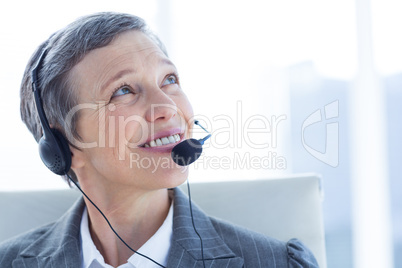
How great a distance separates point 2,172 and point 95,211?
3.19 feet

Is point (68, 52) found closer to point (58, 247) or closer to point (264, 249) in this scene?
point (58, 247)

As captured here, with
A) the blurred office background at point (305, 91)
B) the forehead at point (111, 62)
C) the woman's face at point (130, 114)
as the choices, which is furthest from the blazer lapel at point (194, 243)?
the blurred office background at point (305, 91)

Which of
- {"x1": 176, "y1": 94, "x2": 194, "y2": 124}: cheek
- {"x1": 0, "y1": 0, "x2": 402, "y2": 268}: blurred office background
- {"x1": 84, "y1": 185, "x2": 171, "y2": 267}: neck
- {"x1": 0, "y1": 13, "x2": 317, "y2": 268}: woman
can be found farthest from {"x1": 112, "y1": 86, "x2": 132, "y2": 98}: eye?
{"x1": 0, "y1": 0, "x2": 402, "y2": 268}: blurred office background

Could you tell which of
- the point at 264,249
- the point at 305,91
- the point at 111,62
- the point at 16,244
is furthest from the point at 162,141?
the point at 305,91

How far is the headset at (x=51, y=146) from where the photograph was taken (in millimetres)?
1022

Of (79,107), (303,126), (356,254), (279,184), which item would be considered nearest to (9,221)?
(79,107)

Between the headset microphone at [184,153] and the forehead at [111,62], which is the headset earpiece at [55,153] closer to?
the forehead at [111,62]

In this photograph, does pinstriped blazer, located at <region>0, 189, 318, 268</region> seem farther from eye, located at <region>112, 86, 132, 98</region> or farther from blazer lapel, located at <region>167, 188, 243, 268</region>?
eye, located at <region>112, 86, 132, 98</region>

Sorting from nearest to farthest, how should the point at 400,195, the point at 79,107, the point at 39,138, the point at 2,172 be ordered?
the point at 79,107 < the point at 39,138 < the point at 2,172 < the point at 400,195

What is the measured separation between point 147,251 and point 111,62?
1.42ft

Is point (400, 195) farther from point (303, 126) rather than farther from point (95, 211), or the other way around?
point (95, 211)

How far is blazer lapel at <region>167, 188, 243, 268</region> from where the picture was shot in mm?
993

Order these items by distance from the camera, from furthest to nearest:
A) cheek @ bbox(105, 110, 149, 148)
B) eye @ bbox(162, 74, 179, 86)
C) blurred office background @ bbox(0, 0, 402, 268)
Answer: blurred office background @ bbox(0, 0, 402, 268), eye @ bbox(162, 74, 179, 86), cheek @ bbox(105, 110, 149, 148)

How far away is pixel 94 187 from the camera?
1.10 m
